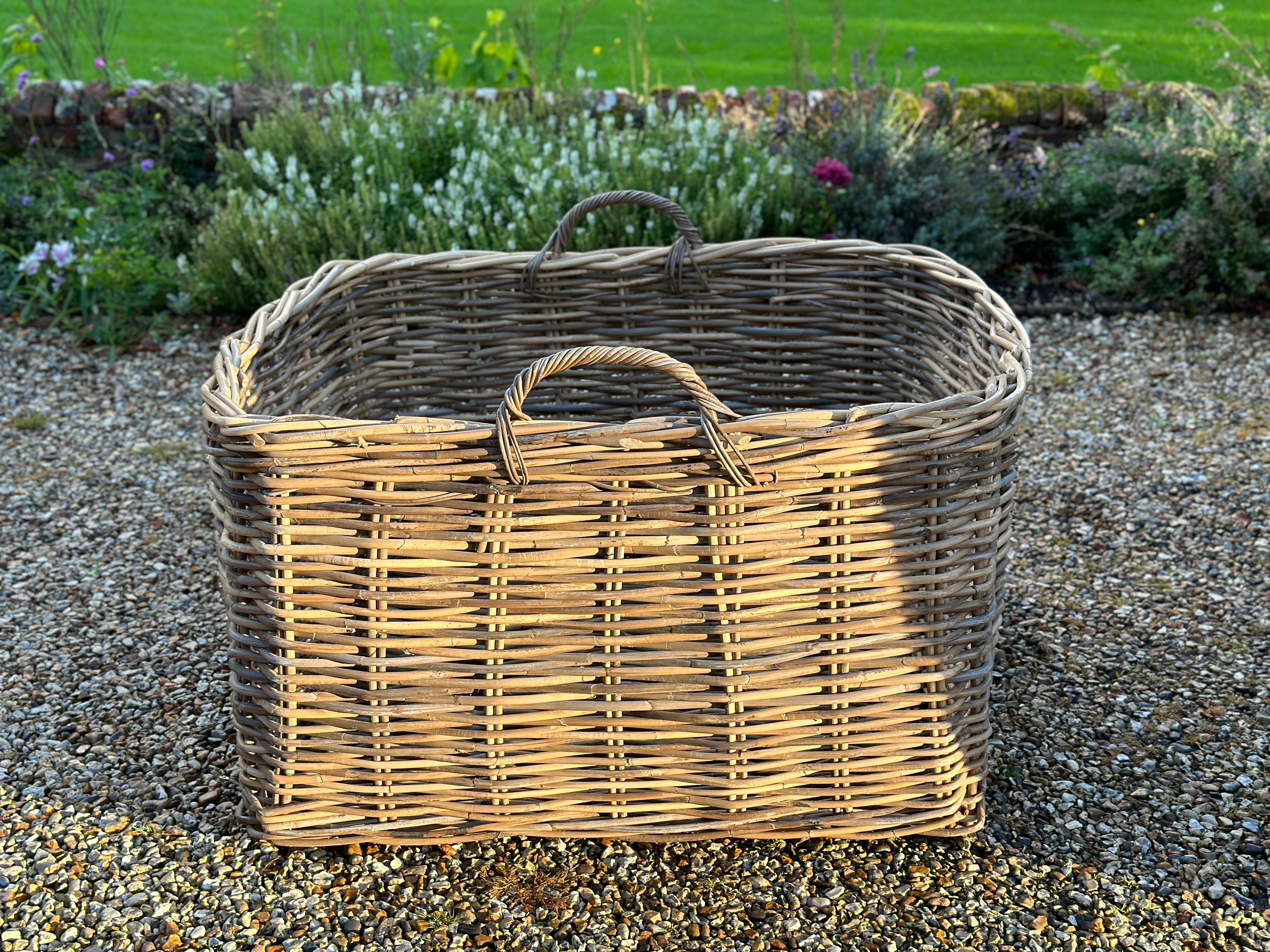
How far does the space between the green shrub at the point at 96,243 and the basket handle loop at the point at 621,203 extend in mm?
2194

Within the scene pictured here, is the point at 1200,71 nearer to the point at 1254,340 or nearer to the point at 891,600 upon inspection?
the point at 1254,340

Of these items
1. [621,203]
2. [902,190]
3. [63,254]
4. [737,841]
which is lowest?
[737,841]

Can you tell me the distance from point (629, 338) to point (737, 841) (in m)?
1.15

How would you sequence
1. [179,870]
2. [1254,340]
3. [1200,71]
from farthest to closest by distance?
[1200,71] < [1254,340] < [179,870]

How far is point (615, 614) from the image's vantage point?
158 centimetres

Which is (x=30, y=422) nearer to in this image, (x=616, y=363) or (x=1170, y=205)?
(x=616, y=363)

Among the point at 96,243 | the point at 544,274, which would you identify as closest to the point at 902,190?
the point at 544,274

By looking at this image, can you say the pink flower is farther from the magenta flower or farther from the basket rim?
the magenta flower

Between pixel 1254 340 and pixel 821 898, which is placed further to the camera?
pixel 1254 340

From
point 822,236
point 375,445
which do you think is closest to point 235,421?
point 375,445

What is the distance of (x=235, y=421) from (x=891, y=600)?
926 millimetres

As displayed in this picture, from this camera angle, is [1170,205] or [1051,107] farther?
[1051,107]

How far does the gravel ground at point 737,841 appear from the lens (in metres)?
1.61

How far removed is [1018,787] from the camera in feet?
6.27
